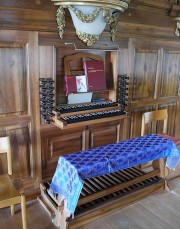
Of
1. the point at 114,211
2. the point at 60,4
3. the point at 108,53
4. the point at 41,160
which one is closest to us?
the point at 60,4

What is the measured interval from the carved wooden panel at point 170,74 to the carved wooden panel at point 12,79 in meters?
2.17

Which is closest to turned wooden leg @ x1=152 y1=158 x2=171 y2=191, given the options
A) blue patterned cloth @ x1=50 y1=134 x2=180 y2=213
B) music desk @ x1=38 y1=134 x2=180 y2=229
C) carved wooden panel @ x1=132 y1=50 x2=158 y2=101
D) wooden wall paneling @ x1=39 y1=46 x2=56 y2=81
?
→ music desk @ x1=38 y1=134 x2=180 y2=229

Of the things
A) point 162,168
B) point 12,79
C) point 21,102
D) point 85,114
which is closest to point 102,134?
point 85,114

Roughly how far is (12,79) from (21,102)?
0.26 m

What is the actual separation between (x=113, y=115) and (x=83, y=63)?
28.4 inches

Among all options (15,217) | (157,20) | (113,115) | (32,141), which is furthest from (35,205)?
(157,20)

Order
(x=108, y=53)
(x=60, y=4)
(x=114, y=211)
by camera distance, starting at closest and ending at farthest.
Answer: (x=60, y=4), (x=114, y=211), (x=108, y=53)

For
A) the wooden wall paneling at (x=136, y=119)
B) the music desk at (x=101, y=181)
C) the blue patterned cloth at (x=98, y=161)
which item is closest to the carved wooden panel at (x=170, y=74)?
the wooden wall paneling at (x=136, y=119)

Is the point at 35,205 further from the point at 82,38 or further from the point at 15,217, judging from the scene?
the point at 82,38

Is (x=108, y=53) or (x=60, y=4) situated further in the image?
(x=108, y=53)

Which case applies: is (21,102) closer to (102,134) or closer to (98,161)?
(98,161)

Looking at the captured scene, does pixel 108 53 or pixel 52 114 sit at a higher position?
pixel 108 53

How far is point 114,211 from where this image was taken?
264cm

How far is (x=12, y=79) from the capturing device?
252cm
